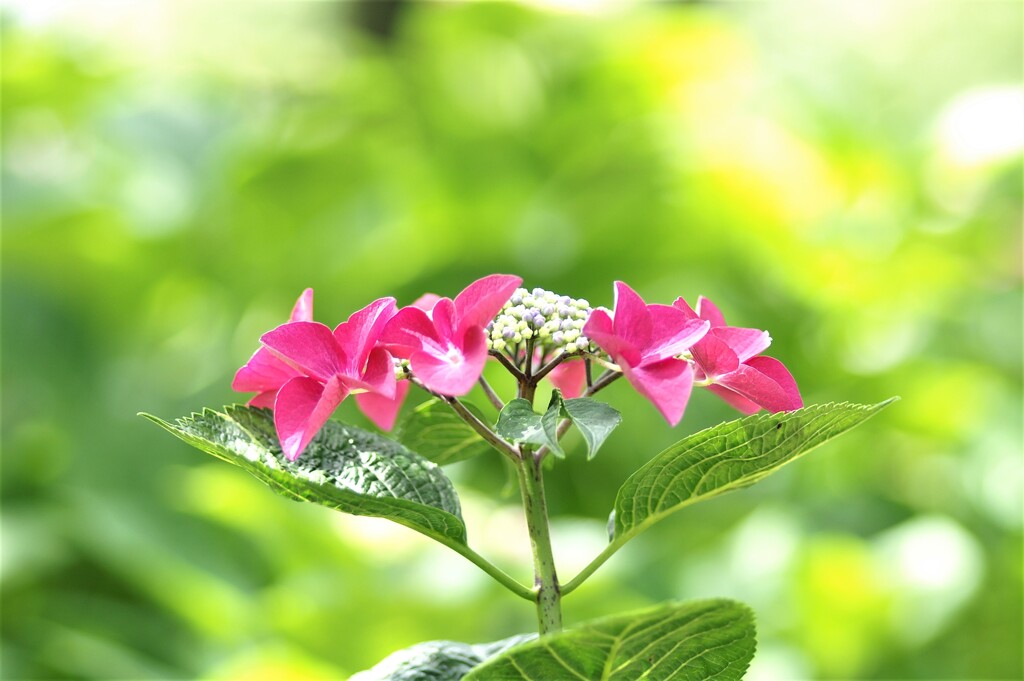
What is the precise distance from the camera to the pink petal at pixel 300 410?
375 mm

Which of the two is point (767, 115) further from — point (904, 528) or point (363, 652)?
point (363, 652)

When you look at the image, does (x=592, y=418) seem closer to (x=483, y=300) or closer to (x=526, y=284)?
(x=483, y=300)

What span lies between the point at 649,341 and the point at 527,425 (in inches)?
2.2

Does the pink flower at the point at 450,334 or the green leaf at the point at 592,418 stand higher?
the pink flower at the point at 450,334

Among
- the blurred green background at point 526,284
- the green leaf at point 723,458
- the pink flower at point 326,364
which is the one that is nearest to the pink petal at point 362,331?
the pink flower at point 326,364

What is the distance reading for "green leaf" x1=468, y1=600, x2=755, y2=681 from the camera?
0.32m

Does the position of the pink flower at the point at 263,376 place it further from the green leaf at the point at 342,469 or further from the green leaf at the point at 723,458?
the green leaf at the point at 723,458

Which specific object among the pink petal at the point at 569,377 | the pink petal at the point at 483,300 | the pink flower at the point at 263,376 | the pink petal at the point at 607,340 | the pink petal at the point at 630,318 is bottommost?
the pink petal at the point at 607,340

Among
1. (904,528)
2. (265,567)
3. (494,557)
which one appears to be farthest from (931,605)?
(265,567)

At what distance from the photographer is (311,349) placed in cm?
40

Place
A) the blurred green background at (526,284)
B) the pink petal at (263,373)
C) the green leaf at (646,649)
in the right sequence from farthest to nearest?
the blurred green background at (526,284) < the pink petal at (263,373) < the green leaf at (646,649)

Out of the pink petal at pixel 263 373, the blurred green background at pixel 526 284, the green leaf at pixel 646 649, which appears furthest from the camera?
the blurred green background at pixel 526 284

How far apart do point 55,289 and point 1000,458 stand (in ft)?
5.72

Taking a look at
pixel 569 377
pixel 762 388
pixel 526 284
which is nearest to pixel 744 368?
pixel 762 388
